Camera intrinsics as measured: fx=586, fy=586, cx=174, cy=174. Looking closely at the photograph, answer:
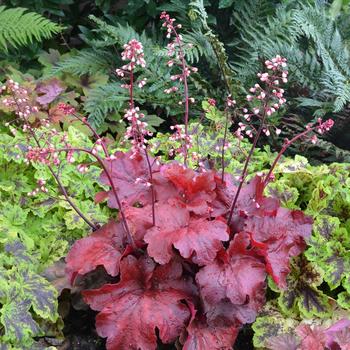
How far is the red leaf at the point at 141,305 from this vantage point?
1966mm

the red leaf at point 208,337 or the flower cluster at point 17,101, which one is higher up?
the flower cluster at point 17,101

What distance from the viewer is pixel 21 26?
357 cm

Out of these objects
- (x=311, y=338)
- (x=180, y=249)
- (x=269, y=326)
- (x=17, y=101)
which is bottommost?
(x=269, y=326)

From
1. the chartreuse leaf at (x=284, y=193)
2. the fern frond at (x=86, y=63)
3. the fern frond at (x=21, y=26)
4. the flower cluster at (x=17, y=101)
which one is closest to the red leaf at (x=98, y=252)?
the flower cluster at (x=17, y=101)

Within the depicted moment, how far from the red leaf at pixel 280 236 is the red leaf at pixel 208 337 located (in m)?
0.26

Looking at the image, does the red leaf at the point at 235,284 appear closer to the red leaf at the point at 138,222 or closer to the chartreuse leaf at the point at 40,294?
the red leaf at the point at 138,222

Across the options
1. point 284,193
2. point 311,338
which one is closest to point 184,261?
point 311,338

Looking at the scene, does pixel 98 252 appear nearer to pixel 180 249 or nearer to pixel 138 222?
pixel 138 222

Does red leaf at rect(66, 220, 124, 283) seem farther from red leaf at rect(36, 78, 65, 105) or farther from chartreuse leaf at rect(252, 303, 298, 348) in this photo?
red leaf at rect(36, 78, 65, 105)

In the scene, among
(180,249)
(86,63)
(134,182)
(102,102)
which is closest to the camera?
(180,249)

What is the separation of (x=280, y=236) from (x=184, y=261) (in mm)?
372

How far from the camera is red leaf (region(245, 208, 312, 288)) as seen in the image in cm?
211

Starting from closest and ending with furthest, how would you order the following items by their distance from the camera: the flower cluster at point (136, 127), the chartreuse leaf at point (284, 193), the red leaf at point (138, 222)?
the flower cluster at point (136, 127) < the red leaf at point (138, 222) < the chartreuse leaf at point (284, 193)

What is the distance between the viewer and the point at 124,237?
2.18 m
